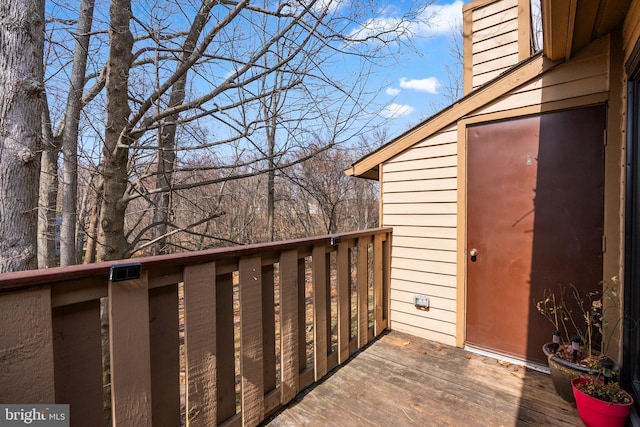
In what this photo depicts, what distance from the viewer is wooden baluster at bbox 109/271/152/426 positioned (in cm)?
121

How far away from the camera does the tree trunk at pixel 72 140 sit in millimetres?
3514

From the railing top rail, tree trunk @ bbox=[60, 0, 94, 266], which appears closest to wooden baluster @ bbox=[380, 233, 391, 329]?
the railing top rail

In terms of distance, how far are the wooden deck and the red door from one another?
380mm

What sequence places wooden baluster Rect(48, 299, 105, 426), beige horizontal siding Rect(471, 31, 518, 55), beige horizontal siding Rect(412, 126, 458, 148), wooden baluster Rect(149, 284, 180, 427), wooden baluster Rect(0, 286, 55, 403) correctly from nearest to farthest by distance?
wooden baluster Rect(0, 286, 55, 403) < wooden baluster Rect(48, 299, 105, 426) < wooden baluster Rect(149, 284, 180, 427) < beige horizontal siding Rect(412, 126, 458, 148) < beige horizontal siding Rect(471, 31, 518, 55)

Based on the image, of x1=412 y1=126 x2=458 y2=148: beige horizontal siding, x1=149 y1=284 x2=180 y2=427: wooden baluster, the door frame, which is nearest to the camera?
x1=149 y1=284 x2=180 y2=427: wooden baluster

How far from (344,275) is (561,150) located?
77.7 inches

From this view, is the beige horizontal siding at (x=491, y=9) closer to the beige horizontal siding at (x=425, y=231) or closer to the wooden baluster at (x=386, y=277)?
the beige horizontal siding at (x=425, y=231)

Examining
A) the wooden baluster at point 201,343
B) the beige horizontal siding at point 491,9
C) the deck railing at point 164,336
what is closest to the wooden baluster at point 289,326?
the deck railing at point 164,336

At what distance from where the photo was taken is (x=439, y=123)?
300 cm

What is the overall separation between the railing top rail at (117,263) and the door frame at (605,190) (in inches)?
59.7

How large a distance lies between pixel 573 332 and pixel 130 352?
9.78ft

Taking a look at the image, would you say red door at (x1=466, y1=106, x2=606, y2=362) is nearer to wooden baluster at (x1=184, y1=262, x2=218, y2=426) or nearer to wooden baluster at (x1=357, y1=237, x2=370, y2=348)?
wooden baluster at (x1=357, y1=237, x2=370, y2=348)

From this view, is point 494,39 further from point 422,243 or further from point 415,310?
point 415,310

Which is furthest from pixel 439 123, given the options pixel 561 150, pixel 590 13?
pixel 590 13
